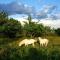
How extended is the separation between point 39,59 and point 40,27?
15.2m

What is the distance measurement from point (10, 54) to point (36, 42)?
8355 millimetres

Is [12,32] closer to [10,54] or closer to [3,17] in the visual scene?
[3,17]

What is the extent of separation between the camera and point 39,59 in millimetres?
14789

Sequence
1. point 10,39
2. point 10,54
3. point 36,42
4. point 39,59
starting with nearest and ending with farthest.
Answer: point 39,59 < point 10,54 < point 36,42 < point 10,39

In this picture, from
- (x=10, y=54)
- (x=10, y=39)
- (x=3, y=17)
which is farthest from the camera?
(x=3, y=17)

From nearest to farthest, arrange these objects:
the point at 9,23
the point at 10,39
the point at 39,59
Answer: the point at 39,59
the point at 10,39
the point at 9,23

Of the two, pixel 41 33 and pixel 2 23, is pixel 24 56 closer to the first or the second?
pixel 41 33

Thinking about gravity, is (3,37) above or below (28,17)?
below

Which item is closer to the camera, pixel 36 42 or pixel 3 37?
pixel 36 42

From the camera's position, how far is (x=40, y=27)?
1176 inches

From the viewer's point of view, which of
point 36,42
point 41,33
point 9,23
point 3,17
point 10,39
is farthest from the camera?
point 3,17

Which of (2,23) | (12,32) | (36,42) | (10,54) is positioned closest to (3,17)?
(2,23)

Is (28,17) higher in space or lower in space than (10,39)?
higher

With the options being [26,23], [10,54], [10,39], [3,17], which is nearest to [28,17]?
[26,23]
